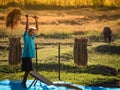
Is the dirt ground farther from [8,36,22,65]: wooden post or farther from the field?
[8,36,22,65]: wooden post

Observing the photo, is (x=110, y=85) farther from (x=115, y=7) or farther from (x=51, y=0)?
(x=51, y=0)

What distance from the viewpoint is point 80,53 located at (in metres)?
9.16

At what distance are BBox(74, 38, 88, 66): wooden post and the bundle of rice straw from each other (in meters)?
1.67

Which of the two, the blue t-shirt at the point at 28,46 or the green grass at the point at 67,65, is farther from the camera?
the green grass at the point at 67,65

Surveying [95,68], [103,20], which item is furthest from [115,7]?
[95,68]

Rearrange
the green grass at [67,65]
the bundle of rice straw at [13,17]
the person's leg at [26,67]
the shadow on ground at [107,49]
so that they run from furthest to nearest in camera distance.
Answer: the shadow on ground at [107,49] → the green grass at [67,65] → the bundle of rice straw at [13,17] → the person's leg at [26,67]

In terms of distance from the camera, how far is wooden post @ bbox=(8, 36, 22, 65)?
9.05 metres

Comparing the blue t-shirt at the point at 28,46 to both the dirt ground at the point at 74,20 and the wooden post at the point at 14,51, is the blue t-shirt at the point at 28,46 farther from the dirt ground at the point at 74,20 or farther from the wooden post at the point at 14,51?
the dirt ground at the point at 74,20

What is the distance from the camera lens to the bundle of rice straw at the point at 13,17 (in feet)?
29.1

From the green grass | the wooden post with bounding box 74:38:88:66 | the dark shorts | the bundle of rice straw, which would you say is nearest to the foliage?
the bundle of rice straw

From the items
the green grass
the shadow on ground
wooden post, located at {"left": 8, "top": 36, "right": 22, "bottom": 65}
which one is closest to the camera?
wooden post, located at {"left": 8, "top": 36, "right": 22, "bottom": 65}

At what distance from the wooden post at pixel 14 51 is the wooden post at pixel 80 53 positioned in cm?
150

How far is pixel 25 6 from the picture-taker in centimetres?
921

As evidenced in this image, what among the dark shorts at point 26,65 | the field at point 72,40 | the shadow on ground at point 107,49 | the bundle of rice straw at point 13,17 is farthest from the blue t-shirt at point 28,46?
the shadow on ground at point 107,49
